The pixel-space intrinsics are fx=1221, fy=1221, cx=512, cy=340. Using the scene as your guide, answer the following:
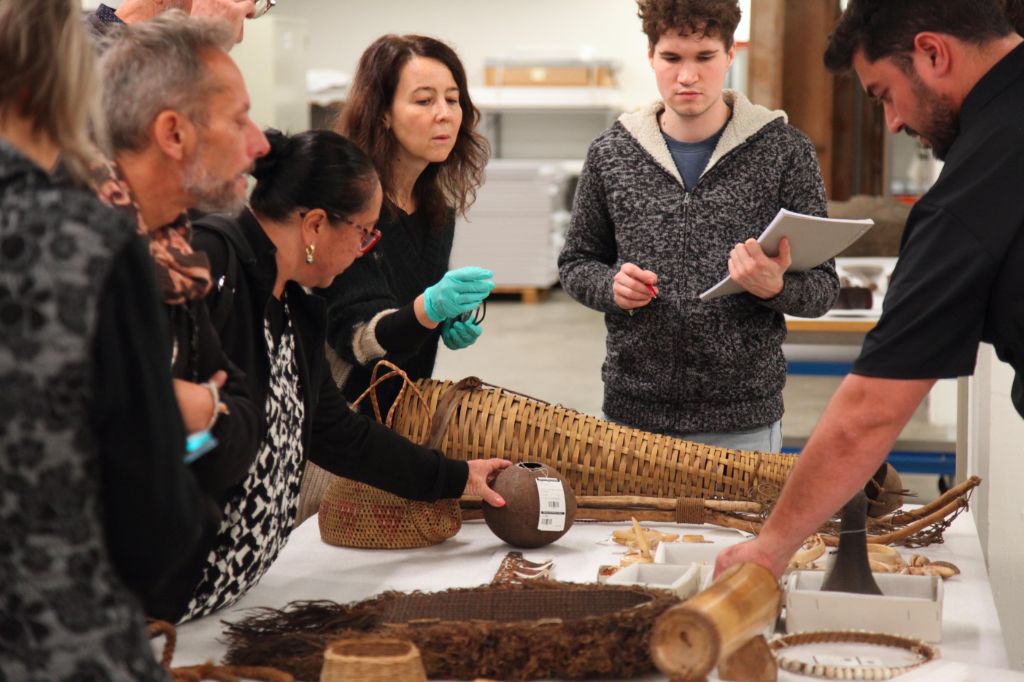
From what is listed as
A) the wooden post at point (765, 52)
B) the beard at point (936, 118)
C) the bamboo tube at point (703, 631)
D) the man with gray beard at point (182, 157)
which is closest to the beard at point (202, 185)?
the man with gray beard at point (182, 157)

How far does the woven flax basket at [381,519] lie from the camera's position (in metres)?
2.11

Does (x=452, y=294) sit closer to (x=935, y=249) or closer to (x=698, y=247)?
(x=698, y=247)

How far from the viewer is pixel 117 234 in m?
1.02

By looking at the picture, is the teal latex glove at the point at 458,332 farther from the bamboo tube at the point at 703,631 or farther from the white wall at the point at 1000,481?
the white wall at the point at 1000,481

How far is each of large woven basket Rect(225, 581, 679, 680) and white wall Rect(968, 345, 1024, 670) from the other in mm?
1871

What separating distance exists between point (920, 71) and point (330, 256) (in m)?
0.91

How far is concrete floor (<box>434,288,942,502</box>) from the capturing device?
22.2ft

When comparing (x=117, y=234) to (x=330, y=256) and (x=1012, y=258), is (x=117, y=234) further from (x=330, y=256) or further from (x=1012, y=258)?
(x=1012, y=258)

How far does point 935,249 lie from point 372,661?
2.83 ft

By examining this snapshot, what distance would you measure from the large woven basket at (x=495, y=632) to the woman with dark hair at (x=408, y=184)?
76 centimetres

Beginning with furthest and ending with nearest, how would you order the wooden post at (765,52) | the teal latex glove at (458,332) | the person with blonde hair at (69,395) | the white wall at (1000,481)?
the wooden post at (765,52)
the white wall at (1000,481)
the teal latex glove at (458,332)
the person with blonde hair at (69,395)

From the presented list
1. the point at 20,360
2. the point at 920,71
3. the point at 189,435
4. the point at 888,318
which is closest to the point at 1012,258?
the point at 888,318

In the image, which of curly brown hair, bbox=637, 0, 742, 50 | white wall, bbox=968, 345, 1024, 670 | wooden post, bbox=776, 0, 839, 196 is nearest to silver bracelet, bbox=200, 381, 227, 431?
curly brown hair, bbox=637, 0, 742, 50

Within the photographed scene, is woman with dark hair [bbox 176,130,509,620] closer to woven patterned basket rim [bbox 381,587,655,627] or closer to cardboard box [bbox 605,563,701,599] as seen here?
woven patterned basket rim [bbox 381,587,655,627]
